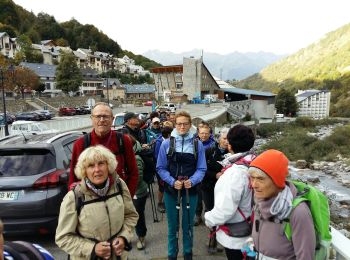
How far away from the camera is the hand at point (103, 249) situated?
7.87 ft

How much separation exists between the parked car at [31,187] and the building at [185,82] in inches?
2298

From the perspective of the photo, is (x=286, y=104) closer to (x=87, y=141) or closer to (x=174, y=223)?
(x=174, y=223)

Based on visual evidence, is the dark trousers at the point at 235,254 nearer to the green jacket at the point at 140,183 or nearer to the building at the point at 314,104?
the green jacket at the point at 140,183

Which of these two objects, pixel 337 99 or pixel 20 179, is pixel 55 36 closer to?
pixel 337 99

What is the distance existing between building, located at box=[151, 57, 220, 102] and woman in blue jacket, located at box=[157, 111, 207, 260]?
5889 cm

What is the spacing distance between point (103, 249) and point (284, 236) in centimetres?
137

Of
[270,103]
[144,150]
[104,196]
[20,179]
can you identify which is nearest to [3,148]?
[20,179]

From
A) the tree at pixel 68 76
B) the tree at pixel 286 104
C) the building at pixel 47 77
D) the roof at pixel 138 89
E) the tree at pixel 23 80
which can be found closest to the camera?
the tree at pixel 23 80

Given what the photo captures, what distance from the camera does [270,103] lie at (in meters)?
67.6

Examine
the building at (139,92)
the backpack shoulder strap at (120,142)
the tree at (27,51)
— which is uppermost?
the tree at (27,51)

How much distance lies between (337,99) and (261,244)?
112 m

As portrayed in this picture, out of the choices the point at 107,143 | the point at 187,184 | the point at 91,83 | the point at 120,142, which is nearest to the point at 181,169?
the point at 187,184

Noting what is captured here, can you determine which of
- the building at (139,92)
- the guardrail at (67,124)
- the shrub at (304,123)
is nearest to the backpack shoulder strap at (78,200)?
the guardrail at (67,124)

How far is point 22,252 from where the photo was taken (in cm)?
153
